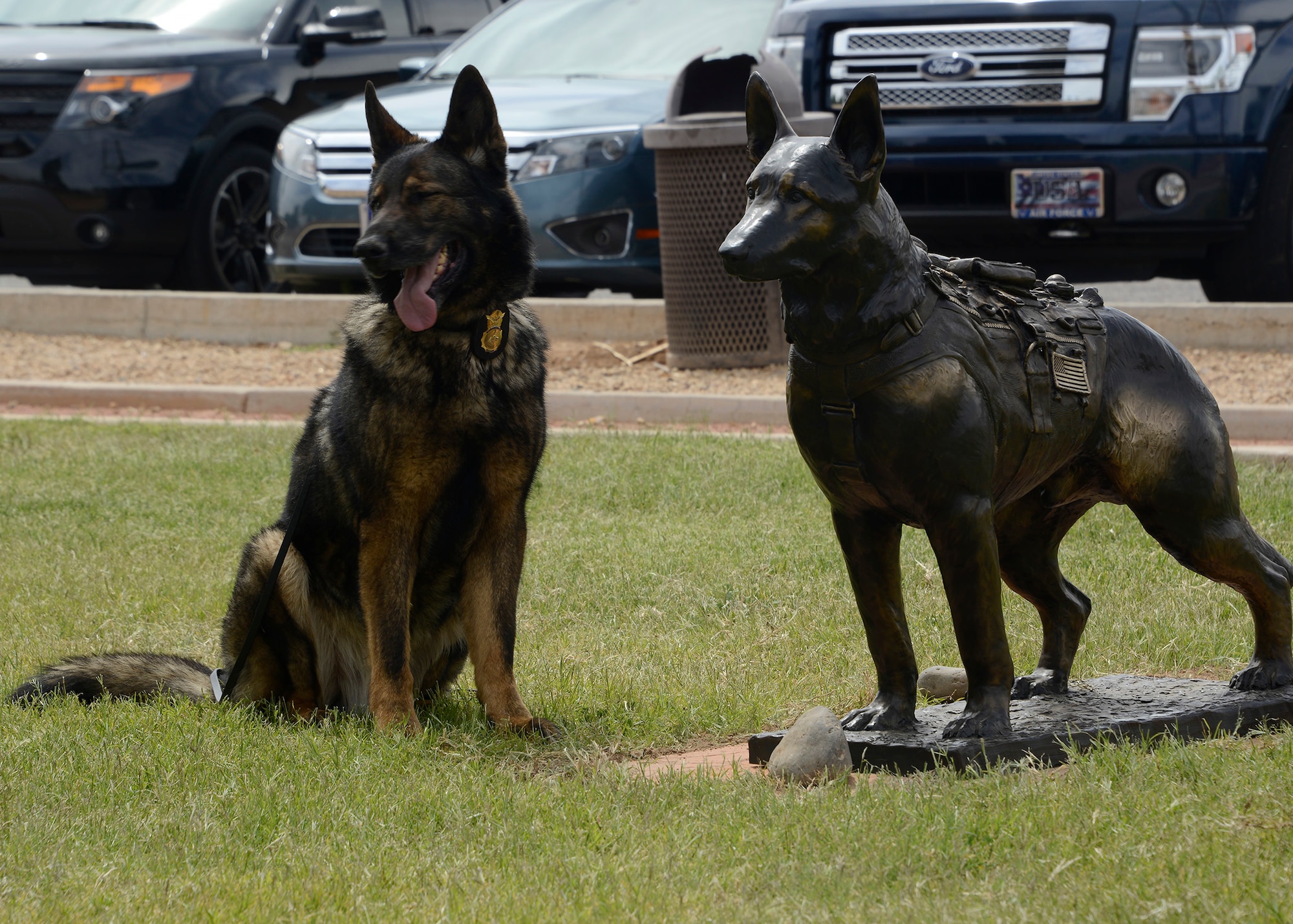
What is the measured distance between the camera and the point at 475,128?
4.40 metres

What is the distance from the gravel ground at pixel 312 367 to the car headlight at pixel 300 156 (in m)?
1.18

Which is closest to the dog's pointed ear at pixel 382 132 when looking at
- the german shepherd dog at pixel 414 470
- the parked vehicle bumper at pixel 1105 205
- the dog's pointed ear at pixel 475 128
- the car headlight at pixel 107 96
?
the german shepherd dog at pixel 414 470

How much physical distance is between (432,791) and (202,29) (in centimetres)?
980

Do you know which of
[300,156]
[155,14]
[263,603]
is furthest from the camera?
[155,14]

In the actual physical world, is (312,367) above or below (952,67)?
below

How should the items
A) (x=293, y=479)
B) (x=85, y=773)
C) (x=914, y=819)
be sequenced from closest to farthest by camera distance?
1. (x=914, y=819)
2. (x=85, y=773)
3. (x=293, y=479)

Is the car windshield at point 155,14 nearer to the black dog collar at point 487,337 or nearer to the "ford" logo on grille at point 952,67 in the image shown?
the "ford" logo on grille at point 952,67

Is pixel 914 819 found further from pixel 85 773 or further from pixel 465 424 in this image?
pixel 85 773

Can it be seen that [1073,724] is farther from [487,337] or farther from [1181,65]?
[1181,65]

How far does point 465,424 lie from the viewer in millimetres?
4316

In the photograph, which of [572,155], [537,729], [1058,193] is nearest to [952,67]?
[1058,193]

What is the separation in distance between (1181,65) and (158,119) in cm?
694

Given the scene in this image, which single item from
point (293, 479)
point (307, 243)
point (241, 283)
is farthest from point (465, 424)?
point (241, 283)

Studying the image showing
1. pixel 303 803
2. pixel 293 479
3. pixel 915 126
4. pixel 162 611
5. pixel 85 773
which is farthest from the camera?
pixel 915 126
